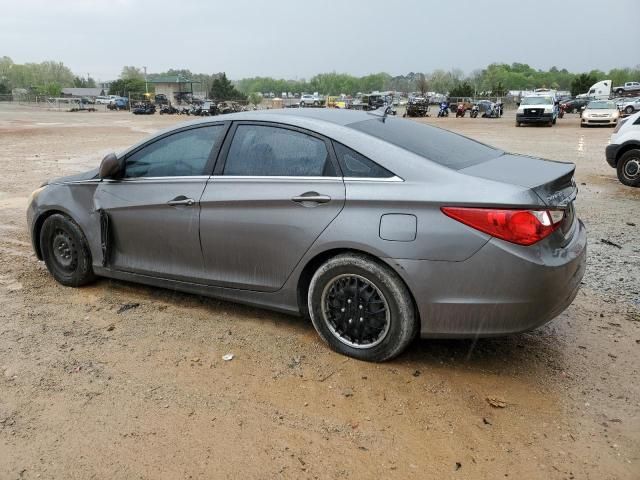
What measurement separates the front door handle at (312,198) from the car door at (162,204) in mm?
845

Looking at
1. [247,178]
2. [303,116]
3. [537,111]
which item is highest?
[303,116]

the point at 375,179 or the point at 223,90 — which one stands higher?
the point at 223,90

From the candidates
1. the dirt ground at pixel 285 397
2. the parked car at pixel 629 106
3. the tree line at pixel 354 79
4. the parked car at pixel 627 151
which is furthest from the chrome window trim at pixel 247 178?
the tree line at pixel 354 79

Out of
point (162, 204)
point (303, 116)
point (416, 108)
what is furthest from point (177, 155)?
point (416, 108)

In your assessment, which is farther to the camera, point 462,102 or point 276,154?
point 462,102

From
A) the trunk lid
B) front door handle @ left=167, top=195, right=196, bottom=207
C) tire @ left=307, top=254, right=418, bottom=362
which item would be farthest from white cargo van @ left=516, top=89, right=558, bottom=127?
tire @ left=307, top=254, right=418, bottom=362

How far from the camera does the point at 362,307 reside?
3.52m

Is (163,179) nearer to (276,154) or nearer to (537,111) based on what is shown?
(276,154)

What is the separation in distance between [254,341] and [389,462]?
1534 millimetres

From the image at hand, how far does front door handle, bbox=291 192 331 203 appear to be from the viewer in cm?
353

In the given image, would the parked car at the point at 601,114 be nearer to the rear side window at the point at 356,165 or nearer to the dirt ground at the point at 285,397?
the dirt ground at the point at 285,397

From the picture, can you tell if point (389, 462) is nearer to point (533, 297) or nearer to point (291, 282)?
point (533, 297)

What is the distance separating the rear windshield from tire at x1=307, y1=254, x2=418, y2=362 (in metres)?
0.80

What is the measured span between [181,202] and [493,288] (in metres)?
2.27
